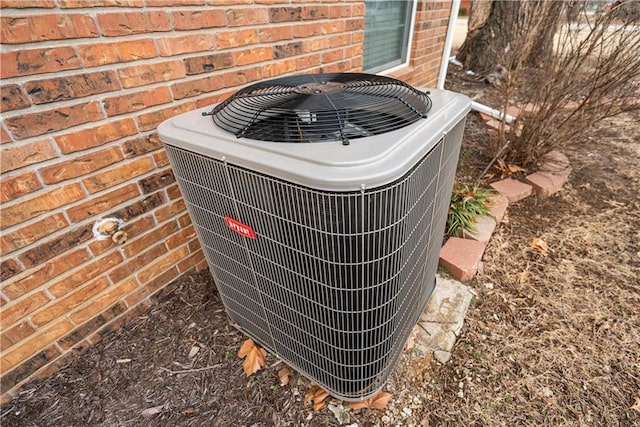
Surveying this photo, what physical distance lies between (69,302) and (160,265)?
0.38m

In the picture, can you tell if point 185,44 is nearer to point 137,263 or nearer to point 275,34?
point 275,34

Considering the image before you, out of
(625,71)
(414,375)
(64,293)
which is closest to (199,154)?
(64,293)

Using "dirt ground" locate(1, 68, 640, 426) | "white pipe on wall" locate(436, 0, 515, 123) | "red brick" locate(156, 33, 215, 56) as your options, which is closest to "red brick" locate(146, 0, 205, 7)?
"red brick" locate(156, 33, 215, 56)

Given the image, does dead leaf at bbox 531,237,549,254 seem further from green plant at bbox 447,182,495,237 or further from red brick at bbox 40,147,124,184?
red brick at bbox 40,147,124,184

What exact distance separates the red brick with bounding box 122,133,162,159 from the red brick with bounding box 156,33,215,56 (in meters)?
0.35

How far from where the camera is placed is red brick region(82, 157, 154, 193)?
1.24 m

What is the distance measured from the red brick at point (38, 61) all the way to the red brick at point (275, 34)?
85 cm

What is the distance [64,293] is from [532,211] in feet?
9.36

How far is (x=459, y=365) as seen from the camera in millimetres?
1429

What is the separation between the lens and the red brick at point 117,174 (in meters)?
1.24

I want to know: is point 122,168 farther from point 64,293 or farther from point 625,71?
point 625,71

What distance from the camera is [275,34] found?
1.68 meters

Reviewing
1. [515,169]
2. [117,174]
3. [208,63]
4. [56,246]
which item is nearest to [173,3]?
[208,63]

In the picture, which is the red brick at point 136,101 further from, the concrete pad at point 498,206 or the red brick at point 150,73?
the concrete pad at point 498,206
